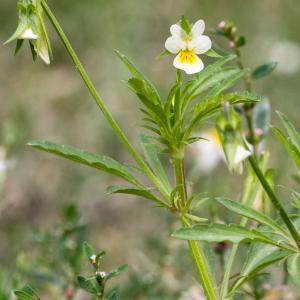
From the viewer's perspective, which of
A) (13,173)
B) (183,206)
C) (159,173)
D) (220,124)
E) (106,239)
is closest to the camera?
A: (220,124)

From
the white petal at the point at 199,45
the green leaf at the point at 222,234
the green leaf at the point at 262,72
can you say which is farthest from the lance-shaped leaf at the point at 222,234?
the green leaf at the point at 262,72

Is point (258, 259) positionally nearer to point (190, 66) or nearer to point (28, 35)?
point (190, 66)

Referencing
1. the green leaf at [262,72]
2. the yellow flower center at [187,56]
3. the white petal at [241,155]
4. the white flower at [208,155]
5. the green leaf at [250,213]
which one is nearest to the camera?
the white petal at [241,155]

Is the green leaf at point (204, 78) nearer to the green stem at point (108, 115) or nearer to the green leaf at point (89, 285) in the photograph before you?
the green stem at point (108, 115)

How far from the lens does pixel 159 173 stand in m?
1.64

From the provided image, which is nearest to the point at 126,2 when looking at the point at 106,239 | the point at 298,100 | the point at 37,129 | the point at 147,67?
the point at 147,67

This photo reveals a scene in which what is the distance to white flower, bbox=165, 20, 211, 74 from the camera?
1.54m

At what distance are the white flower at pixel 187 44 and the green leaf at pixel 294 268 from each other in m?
0.43

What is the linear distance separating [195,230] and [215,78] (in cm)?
33

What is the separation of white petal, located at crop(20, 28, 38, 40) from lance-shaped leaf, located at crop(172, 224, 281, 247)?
493mm

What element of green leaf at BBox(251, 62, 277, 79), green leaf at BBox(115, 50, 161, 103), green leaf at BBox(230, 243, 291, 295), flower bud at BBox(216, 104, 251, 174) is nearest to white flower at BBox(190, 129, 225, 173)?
green leaf at BBox(251, 62, 277, 79)

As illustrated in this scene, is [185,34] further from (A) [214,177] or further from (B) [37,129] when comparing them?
(B) [37,129]

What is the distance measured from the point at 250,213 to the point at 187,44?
1.21 ft

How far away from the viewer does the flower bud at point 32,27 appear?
5.03 feet
